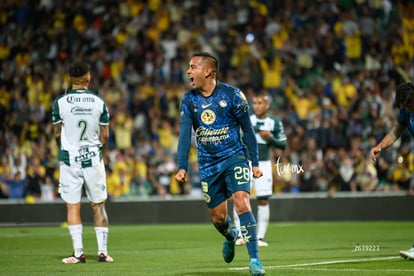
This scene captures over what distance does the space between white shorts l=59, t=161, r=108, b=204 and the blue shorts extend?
265cm

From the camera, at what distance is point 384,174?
24.0m

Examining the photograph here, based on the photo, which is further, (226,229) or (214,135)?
(226,229)

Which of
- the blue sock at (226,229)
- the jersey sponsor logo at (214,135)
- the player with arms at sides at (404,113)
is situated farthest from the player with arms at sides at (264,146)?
the jersey sponsor logo at (214,135)

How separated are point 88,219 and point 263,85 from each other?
23.5 ft

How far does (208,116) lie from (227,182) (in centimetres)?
78

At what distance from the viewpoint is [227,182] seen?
10.5 m

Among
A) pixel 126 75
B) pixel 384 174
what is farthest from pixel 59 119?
pixel 126 75

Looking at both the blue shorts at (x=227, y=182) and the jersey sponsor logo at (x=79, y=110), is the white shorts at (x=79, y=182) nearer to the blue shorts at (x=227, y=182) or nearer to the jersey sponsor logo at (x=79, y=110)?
the jersey sponsor logo at (x=79, y=110)

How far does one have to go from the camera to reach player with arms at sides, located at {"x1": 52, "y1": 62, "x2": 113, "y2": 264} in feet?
41.8

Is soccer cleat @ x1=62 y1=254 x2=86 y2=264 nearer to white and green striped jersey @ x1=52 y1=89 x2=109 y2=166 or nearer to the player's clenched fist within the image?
white and green striped jersey @ x1=52 y1=89 x2=109 y2=166

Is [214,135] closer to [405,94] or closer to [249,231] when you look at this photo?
[249,231]

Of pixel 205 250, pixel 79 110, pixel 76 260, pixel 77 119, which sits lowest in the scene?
pixel 205 250

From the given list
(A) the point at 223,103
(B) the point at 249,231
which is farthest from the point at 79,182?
(B) the point at 249,231

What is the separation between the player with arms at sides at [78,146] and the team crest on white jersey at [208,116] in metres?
2.81
